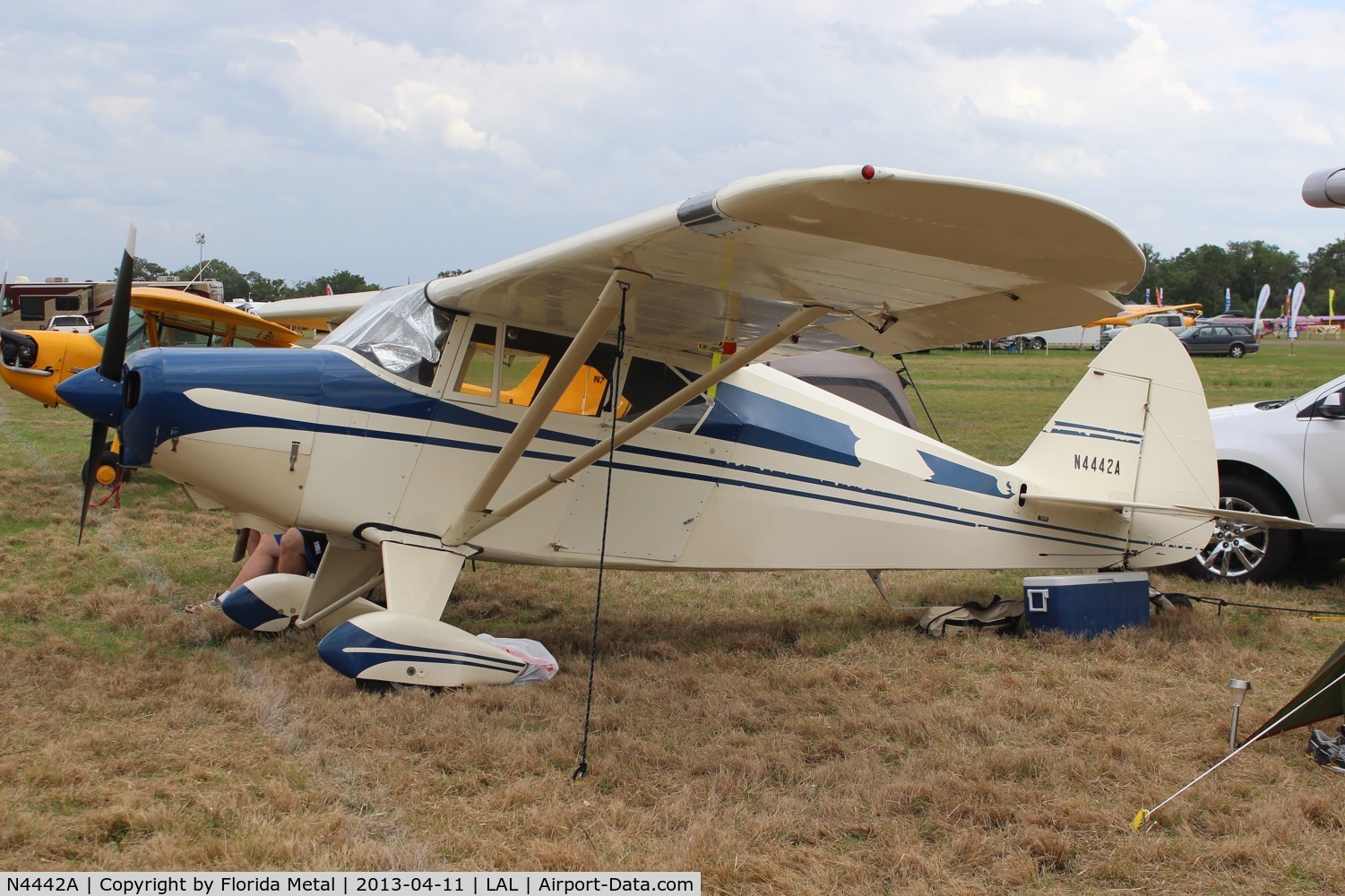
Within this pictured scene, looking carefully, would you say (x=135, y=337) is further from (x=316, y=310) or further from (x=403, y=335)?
(x=403, y=335)

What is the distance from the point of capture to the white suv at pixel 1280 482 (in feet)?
24.2

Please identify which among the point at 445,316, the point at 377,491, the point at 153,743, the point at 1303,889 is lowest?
the point at 153,743

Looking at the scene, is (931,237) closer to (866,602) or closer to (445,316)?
A: (445,316)

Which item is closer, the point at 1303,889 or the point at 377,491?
the point at 1303,889

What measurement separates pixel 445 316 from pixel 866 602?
3624 mm

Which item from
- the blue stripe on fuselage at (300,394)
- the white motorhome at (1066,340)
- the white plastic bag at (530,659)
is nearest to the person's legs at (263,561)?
the blue stripe on fuselage at (300,394)

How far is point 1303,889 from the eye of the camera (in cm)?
324

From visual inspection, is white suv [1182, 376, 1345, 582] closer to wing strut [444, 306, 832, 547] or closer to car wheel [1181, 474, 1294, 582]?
car wheel [1181, 474, 1294, 582]

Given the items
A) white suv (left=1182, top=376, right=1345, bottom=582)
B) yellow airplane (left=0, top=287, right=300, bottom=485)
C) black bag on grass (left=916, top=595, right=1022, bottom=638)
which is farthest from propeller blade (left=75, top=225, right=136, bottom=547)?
white suv (left=1182, top=376, right=1345, bottom=582)

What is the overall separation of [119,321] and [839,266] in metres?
3.67

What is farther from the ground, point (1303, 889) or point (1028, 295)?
point (1028, 295)

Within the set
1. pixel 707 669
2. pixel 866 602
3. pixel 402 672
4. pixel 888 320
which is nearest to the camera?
pixel 402 672

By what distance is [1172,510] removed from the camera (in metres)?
6.13

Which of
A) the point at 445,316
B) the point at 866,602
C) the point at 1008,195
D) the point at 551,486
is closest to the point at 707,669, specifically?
the point at 551,486
